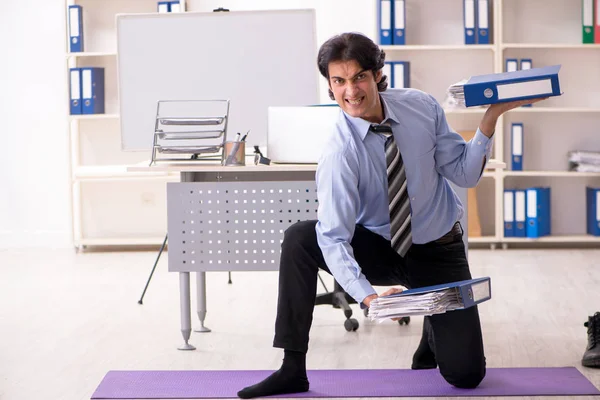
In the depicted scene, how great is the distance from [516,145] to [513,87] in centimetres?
334

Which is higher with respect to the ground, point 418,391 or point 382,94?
point 382,94

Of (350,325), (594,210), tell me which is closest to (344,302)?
(350,325)

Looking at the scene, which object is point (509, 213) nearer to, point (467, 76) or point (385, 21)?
point (467, 76)

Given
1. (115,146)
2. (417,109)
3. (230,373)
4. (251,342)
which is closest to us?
(417,109)

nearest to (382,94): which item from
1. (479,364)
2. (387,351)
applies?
(479,364)

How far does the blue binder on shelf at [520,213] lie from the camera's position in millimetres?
5324

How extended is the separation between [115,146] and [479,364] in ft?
12.4

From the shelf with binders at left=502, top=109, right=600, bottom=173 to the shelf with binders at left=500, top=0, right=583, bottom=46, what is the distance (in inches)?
19.0

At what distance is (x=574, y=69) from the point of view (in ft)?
18.1

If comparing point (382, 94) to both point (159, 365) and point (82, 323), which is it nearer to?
point (159, 365)

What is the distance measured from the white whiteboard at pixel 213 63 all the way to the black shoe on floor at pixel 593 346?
1621 mm

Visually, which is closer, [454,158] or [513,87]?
[513,87]

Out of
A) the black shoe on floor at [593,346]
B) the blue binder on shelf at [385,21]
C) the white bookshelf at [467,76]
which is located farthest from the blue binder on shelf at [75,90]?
the black shoe on floor at [593,346]

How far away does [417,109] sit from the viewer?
7.97ft
